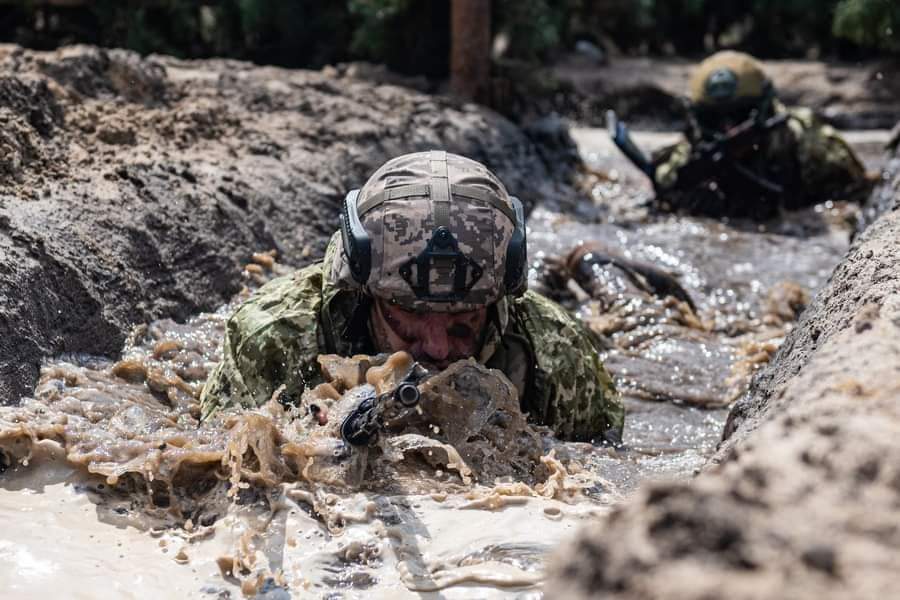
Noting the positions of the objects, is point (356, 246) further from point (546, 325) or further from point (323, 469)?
point (546, 325)

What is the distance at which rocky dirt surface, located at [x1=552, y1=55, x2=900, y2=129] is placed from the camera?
1282 cm

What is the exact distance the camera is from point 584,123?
12688 mm

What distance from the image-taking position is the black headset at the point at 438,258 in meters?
3.02

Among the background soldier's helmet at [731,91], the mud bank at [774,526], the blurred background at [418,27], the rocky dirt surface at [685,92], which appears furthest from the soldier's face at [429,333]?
the rocky dirt surface at [685,92]

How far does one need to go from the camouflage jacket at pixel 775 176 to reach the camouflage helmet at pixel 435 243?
227 inches

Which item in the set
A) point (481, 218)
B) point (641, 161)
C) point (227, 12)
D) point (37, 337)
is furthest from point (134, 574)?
point (227, 12)

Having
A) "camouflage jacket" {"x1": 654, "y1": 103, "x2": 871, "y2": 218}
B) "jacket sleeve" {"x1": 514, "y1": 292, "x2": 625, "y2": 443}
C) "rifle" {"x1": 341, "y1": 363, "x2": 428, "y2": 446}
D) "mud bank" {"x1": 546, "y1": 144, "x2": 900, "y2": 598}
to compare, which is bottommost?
"camouflage jacket" {"x1": 654, "y1": 103, "x2": 871, "y2": 218}

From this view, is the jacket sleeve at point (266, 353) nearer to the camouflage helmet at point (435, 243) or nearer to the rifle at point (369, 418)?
the camouflage helmet at point (435, 243)

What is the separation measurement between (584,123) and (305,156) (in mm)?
6613

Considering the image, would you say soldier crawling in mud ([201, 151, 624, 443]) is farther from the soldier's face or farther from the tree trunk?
the tree trunk

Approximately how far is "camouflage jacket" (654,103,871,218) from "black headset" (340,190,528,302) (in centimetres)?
576

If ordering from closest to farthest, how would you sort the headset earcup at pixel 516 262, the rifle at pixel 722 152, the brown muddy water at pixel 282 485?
the brown muddy water at pixel 282 485 → the headset earcup at pixel 516 262 → the rifle at pixel 722 152

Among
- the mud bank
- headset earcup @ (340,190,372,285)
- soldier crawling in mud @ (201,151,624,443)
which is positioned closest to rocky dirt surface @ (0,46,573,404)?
soldier crawling in mud @ (201,151,624,443)

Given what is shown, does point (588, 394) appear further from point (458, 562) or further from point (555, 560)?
point (555, 560)
